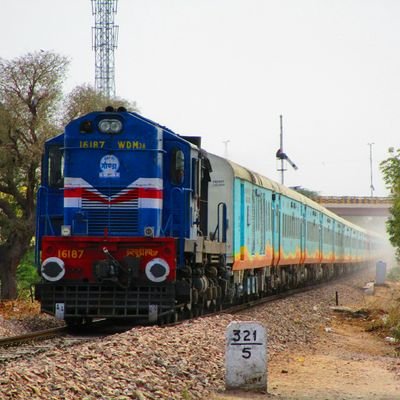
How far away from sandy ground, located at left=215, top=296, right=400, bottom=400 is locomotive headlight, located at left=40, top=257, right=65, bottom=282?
3907mm

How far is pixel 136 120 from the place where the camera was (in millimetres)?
16062

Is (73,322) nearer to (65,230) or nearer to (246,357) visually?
(65,230)

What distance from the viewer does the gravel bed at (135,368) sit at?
8.83 meters

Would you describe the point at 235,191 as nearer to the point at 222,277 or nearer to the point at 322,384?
the point at 222,277

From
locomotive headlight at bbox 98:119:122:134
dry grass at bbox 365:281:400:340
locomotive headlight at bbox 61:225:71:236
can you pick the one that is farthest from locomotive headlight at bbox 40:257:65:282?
dry grass at bbox 365:281:400:340

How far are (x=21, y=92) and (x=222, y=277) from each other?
17.8m

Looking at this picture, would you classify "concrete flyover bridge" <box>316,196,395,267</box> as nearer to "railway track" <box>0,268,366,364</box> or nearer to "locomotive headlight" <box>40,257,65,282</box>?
"railway track" <box>0,268,366,364</box>

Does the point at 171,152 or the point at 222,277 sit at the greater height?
the point at 171,152

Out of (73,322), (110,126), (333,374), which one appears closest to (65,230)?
(73,322)

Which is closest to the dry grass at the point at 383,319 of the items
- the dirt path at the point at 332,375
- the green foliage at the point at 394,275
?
the dirt path at the point at 332,375

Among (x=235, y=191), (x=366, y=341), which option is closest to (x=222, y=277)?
(x=235, y=191)

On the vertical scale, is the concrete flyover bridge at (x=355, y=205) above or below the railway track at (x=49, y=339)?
above

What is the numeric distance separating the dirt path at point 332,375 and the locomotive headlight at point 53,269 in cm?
392

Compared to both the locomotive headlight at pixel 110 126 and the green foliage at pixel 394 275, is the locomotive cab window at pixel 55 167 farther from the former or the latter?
the green foliage at pixel 394 275
